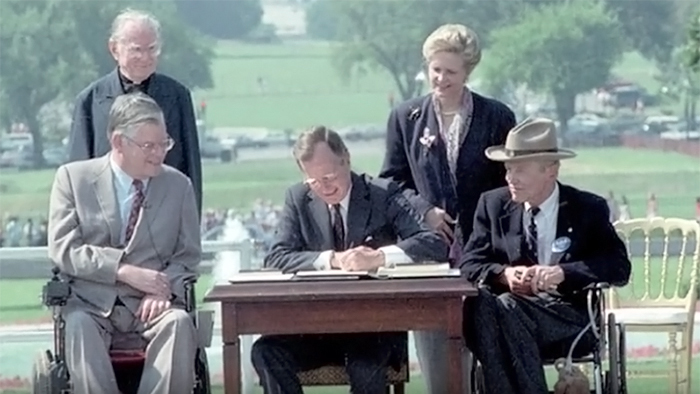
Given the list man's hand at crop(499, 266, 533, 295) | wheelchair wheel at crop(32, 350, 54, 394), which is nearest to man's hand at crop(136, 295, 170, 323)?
wheelchair wheel at crop(32, 350, 54, 394)

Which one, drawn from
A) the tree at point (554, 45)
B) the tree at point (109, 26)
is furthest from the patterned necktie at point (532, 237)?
the tree at point (109, 26)

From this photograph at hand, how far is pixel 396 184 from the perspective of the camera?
17.3 ft

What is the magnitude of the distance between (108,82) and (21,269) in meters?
3.68

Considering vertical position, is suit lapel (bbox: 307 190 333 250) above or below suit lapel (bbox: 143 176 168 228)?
below

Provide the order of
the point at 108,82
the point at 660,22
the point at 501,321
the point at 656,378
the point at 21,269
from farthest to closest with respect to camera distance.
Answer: the point at 660,22
the point at 21,269
the point at 656,378
the point at 108,82
the point at 501,321

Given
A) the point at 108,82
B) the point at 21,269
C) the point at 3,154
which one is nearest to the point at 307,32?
the point at 3,154

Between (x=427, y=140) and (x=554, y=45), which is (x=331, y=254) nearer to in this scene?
(x=427, y=140)

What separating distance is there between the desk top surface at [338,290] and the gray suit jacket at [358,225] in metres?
0.30

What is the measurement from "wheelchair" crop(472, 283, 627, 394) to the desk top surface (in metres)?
0.45

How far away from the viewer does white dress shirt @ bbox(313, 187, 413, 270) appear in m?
5.01

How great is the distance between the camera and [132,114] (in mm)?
4949

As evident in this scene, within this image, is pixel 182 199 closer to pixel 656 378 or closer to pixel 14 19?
pixel 656 378

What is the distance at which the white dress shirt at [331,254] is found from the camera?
5.01 meters

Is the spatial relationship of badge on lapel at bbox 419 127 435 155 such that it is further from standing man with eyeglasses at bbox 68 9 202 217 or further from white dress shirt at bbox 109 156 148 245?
white dress shirt at bbox 109 156 148 245
